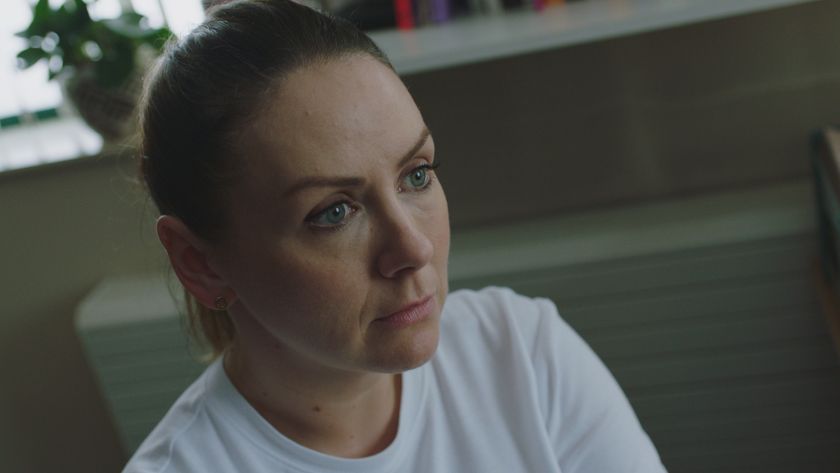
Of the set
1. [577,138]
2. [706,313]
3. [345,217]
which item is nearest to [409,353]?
[345,217]

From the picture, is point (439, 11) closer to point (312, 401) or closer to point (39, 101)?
point (312, 401)

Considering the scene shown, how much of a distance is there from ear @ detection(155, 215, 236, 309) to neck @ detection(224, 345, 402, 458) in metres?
0.09

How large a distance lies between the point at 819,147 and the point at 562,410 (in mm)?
718

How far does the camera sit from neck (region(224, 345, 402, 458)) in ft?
3.74

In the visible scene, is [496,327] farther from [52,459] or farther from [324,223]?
[52,459]

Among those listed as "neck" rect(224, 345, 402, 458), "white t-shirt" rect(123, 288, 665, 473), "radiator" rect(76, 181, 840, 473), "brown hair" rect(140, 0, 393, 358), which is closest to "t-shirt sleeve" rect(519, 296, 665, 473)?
"white t-shirt" rect(123, 288, 665, 473)

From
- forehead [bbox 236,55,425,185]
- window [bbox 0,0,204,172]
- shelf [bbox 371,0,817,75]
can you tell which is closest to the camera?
forehead [bbox 236,55,425,185]

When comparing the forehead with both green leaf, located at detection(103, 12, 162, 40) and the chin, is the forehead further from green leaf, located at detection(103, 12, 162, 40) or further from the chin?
green leaf, located at detection(103, 12, 162, 40)

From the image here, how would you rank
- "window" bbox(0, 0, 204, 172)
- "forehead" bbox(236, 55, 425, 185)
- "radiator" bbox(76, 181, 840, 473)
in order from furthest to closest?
"window" bbox(0, 0, 204, 172)
"radiator" bbox(76, 181, 840, 473)
"forehead" bbox(236, 55, 425, 185)

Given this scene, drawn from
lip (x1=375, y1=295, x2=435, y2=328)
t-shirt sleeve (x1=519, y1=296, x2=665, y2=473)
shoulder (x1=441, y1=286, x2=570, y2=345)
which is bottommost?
t-shirt sleeve (x1=519, y1=296, x2=665, y2=473)

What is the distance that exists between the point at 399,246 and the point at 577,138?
38.7 inches

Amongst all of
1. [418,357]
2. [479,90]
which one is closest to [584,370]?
[418,357]

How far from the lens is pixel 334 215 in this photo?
3.25ft

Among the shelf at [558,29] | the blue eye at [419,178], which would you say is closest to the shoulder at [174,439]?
the blue eye at [419,178]
